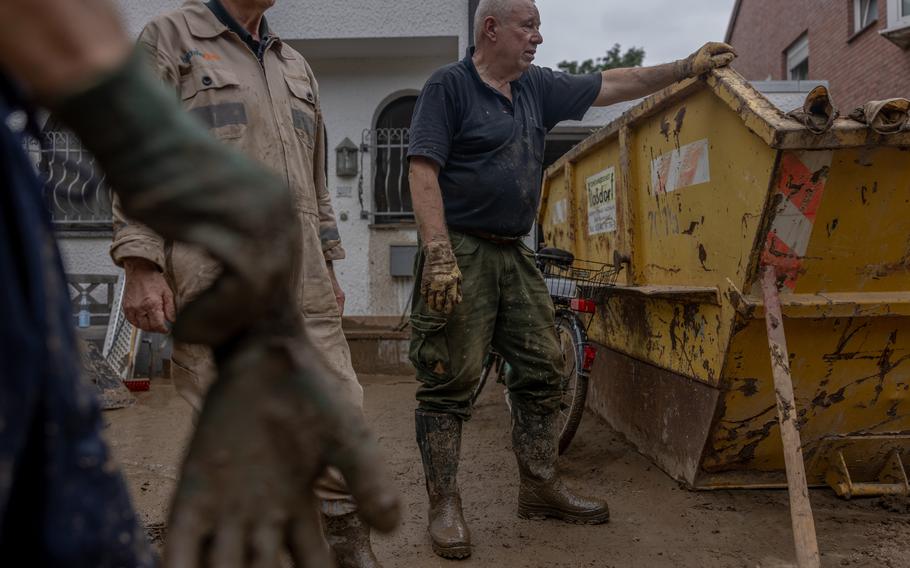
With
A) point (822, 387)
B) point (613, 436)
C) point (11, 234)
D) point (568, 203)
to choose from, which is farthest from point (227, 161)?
point (568, 203)

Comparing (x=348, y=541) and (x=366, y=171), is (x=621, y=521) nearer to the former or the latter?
(x=348, y=541)

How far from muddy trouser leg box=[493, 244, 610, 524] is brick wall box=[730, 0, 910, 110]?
31.1ft

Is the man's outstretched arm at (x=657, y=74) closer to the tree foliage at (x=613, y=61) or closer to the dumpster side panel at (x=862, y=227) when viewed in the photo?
the dumpster side panel at (x=862, y=227)

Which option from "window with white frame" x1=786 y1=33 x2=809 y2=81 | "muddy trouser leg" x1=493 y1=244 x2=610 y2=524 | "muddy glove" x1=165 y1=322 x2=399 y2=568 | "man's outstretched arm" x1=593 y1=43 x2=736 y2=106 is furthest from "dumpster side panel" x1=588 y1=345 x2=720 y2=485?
"window with white frame" x1=786 y1=33 x2=809 y2=81

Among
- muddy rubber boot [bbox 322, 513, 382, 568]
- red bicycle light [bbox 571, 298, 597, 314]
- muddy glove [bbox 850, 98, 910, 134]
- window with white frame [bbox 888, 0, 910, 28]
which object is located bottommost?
muddy rubber boot [bbox 322, 513, 382, 568]

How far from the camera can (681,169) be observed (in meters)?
3.39

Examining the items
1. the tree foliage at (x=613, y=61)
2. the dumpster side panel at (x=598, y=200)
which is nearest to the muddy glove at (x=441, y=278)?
the dumpster side panel at (x=598, y=200)

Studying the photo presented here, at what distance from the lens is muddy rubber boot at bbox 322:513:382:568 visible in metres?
2.33

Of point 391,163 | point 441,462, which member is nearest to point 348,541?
point 441,462

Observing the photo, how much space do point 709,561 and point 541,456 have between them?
76 centimetres

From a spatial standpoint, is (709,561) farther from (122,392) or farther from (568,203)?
(122,392)

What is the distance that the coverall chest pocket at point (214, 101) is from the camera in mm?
2158

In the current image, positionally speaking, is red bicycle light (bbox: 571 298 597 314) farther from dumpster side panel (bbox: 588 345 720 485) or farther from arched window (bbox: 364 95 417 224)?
arched window (bbox: 364 95 417 224)

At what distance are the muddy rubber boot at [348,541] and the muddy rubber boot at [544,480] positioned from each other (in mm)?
1038
